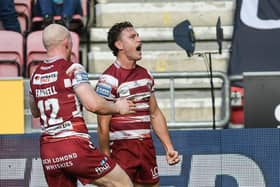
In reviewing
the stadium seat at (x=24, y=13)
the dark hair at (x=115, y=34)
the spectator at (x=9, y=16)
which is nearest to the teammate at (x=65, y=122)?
the dark hair at (x=115, y=34)

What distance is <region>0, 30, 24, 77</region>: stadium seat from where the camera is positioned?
10547 mm

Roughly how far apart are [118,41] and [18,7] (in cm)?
471

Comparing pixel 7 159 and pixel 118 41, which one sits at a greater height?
pixel 118 41

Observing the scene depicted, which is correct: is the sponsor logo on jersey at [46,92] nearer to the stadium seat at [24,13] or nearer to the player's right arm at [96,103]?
the player's right arm at [96,103]

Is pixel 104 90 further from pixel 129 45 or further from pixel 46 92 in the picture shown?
pixel 46 92

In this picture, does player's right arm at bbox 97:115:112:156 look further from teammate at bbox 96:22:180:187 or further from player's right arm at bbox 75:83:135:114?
player's right arm at bbox 75:83:135:114

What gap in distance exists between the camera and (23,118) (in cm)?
896

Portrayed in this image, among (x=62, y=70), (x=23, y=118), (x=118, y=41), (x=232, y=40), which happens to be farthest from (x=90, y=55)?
(x=62, y=70)

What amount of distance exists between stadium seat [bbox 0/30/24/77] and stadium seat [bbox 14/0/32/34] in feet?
2.41

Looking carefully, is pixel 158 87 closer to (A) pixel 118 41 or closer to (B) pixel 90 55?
(B) pixel 90 55

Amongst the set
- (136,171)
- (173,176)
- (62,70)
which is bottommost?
(173,176)

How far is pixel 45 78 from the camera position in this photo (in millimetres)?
6496

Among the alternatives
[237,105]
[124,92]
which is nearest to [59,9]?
[237,105]

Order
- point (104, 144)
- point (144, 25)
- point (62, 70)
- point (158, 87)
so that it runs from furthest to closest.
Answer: point (144, 25) → point (158, 87) → point (104, 144) → point (62, 70)
